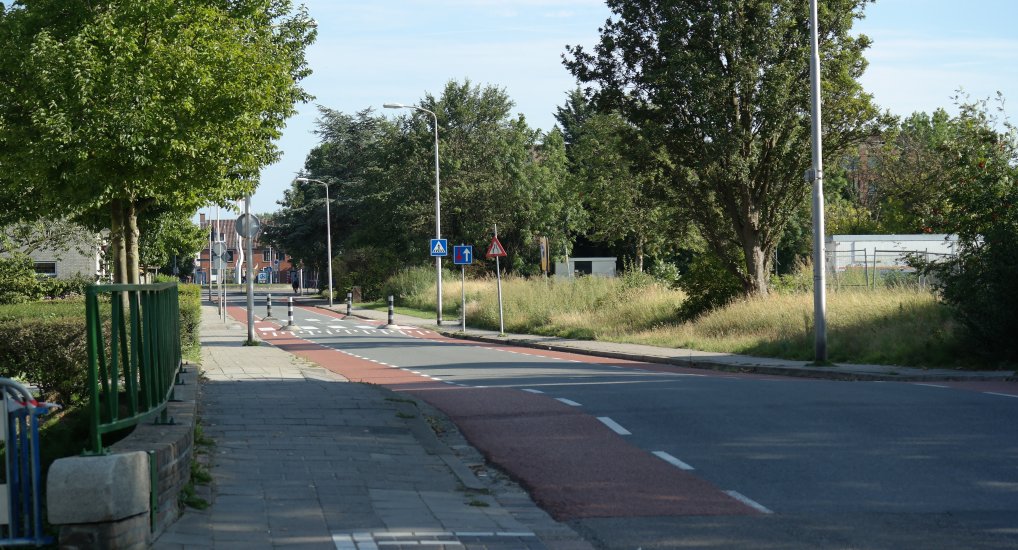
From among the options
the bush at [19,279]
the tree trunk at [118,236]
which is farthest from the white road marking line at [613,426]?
the bush at [19,279]

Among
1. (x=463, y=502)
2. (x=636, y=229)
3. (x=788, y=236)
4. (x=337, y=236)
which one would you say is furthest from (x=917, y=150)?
(x=463, y=502)

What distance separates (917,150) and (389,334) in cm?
3625

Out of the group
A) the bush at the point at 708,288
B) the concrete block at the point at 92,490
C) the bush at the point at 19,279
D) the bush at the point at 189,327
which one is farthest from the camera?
the bush at the point at 19,279

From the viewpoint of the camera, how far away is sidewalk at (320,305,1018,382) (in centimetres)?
1786

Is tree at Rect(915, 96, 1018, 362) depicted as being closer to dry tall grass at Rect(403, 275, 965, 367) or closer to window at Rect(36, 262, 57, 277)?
dry tall grass at Rect(403, 275, 965, 367)

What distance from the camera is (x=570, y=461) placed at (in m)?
9.69

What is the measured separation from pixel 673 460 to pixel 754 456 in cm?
74

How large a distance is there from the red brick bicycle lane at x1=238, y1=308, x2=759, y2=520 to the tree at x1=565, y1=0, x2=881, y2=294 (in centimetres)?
1544

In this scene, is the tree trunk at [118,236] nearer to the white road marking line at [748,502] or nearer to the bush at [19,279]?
the bush at [19,279]

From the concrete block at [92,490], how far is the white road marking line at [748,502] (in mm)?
4177

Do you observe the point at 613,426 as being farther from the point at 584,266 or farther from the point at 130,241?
the point at 584,266

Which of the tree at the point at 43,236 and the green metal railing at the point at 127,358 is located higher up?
the tree at the point at 43,236

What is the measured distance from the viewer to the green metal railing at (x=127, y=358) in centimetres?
588

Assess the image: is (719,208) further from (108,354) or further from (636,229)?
(636,229)
